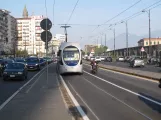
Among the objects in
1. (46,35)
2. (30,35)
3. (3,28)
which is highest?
(3,28)

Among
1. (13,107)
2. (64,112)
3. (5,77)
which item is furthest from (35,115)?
(5,77)

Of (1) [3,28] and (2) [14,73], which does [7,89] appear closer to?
(2) [14,73]

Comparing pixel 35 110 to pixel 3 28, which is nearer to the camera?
pixel 35 110

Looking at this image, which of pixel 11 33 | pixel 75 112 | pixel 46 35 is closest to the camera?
pixel 75 112

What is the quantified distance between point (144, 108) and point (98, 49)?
165 metres

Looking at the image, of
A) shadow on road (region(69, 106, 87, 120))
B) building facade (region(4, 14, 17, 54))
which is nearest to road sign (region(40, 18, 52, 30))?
shadow on road (region(69, 106, 87, 120))

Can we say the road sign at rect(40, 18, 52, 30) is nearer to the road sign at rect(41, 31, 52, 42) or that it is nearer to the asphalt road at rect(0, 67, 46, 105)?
the road sign at rect(41, 31, 52, 42)

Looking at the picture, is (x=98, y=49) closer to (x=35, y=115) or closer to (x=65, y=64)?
(x=65, y=64)

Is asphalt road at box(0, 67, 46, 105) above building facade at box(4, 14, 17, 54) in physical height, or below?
below

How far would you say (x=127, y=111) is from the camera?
423 inches

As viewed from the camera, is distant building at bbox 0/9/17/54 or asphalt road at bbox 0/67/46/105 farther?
distant building at bbox 0/9/17/54

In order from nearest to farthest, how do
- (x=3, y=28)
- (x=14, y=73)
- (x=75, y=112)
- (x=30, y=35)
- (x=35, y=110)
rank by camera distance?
1. (x=75, y=112)
2. (x=35, y=110)
3. (x=14, y=73)
4. (x=3, y=28)
5. (x=30, y=35)

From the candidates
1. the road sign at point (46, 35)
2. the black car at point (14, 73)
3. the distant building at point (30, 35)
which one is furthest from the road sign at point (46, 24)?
the distant building at point (30, 35)

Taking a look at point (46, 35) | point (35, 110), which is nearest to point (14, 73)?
point (46, 35)
